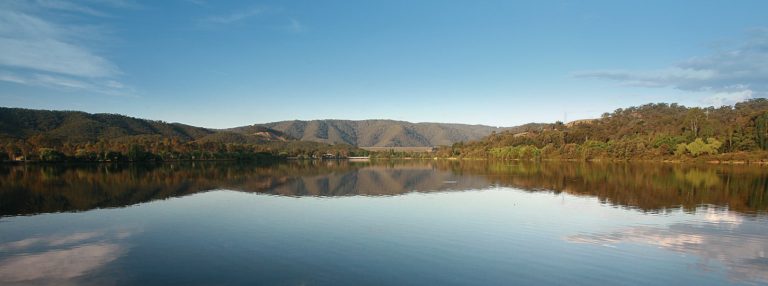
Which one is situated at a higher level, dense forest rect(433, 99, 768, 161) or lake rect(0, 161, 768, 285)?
dense forest rect(433, 99, 768, 161)

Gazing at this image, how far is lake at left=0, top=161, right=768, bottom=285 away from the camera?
49.2 feet

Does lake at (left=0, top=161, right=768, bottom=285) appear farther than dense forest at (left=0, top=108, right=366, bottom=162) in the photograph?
No

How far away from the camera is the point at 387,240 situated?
20.7 metres

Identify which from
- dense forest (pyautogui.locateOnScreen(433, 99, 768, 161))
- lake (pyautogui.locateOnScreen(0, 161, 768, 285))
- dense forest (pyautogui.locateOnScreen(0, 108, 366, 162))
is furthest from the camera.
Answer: dense forest (pyautogui.locateOnScreen(0, 108, 366, 162))

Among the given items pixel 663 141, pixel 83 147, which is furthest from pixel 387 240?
pixel 83 147

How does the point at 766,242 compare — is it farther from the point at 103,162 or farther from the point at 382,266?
the point at 103,162

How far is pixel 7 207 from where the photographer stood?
31.8 metres

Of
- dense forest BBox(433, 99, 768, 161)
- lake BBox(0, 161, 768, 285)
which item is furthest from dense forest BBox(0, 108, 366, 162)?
dense forest BBox(433, 99, 768, 161)

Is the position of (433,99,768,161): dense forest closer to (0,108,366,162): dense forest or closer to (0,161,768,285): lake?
(0,161,768,285): lake

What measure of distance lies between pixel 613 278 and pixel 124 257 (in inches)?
699

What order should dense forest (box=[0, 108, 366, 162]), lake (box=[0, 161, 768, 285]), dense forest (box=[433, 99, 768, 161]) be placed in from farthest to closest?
dense forest (box=[0, 108, 366, 162])
dense forest (box=[433, 99, 768, 161])
lake (box=[0, 161, 768, 285])

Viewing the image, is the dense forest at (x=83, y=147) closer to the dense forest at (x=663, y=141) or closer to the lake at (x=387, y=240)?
the lake at (x=387, y=240)

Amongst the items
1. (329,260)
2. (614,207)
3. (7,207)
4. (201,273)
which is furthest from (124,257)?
(614,207)

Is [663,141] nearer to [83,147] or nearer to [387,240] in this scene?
[387,240]
